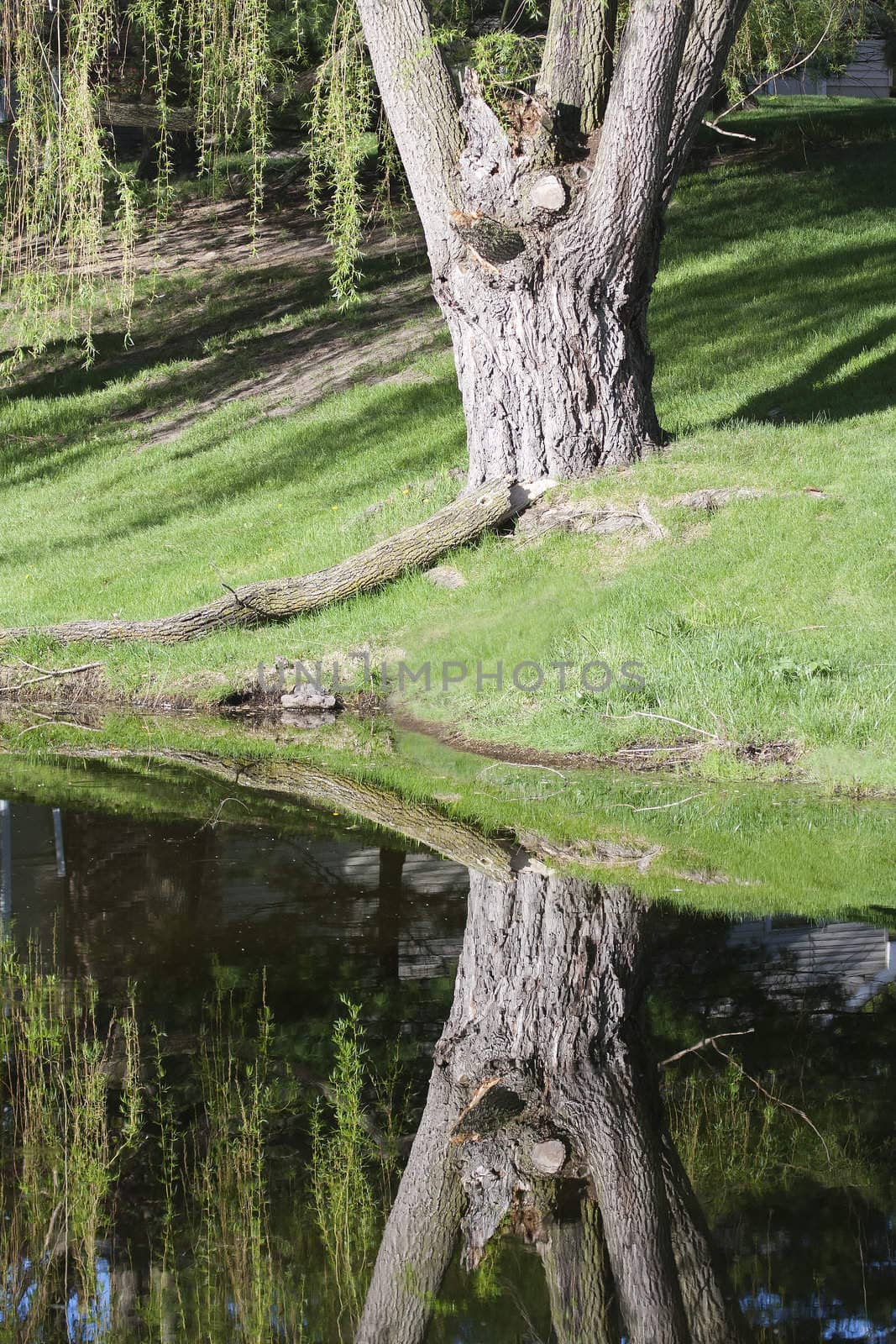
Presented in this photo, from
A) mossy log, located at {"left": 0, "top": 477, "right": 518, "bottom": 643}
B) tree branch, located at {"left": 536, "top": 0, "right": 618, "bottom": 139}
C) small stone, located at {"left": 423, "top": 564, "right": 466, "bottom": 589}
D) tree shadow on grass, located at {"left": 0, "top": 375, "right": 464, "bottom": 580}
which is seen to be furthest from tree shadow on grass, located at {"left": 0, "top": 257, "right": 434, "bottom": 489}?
tree branch, located at {"left": 536, "top": 0, "right": 618, "bottom": 139}

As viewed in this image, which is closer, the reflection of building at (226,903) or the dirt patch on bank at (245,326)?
the reflection of building at (226,903)

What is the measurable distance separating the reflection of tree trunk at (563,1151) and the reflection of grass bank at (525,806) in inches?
31.3

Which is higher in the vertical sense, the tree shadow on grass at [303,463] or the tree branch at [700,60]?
the tree branch at [700,60]

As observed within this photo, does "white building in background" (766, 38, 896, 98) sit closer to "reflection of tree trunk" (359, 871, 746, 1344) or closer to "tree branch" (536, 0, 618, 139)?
"tree branch" (536, 0, 618, 139)

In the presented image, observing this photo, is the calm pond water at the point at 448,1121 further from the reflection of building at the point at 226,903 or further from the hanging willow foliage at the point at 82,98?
the hanging willow foliage at the point at 82,98

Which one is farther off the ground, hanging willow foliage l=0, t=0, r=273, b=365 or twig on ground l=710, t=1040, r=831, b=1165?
hanging willow foliage l=0, t=0, r=273, b=365

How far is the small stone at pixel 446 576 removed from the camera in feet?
36.6

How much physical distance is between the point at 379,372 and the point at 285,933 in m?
13.8

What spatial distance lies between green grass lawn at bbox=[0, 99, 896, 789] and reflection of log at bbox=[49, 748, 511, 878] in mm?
1352

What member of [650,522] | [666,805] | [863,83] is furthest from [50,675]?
[863,83]

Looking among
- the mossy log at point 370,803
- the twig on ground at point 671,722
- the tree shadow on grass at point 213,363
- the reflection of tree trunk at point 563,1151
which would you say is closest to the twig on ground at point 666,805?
the twig on ground at point 671,722

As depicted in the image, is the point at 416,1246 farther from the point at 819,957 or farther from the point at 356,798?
the point at 356,798

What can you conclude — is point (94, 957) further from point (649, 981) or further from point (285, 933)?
point (649, 981)

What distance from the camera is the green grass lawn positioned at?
29.3 ft
